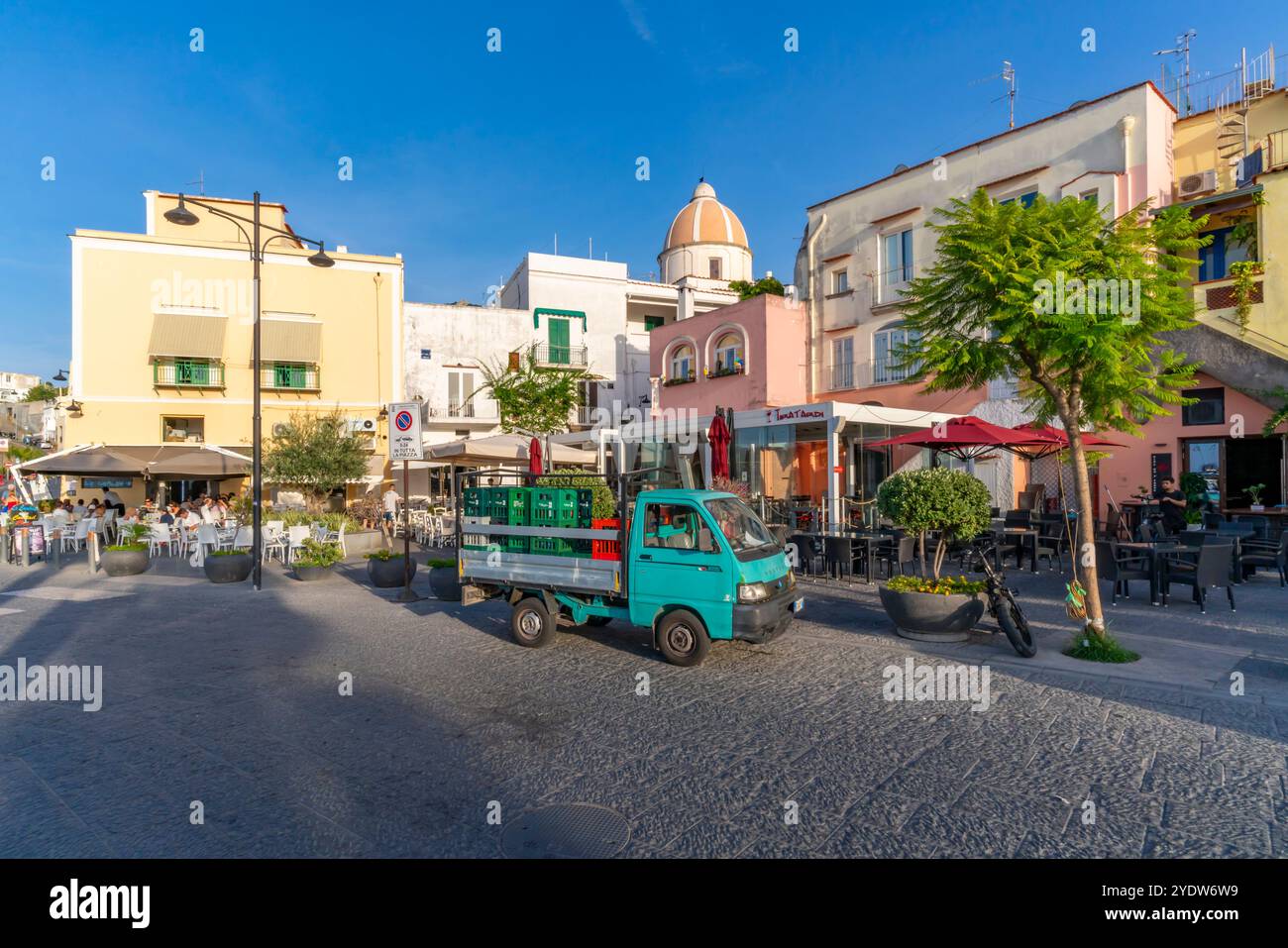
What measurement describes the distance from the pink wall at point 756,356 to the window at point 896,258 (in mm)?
3548

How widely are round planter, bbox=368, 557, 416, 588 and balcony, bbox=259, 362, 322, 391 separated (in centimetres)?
1970

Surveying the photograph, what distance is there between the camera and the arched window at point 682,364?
29.5 m

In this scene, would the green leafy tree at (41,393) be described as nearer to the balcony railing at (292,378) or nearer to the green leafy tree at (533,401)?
the balcony railing at (292,378)

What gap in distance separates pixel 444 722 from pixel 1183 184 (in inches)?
919

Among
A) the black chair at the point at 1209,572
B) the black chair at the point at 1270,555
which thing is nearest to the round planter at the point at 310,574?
the black chair at the point at 1209,572

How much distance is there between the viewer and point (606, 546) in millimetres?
7461

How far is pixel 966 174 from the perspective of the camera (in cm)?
2288

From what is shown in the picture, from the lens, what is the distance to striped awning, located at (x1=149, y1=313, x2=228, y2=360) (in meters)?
27.3

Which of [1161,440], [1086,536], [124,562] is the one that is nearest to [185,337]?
[124,562]

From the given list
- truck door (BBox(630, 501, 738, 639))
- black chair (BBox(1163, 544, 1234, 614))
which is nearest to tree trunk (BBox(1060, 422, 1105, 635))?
black chair (BBox(1163, 544, 1234, 614))
